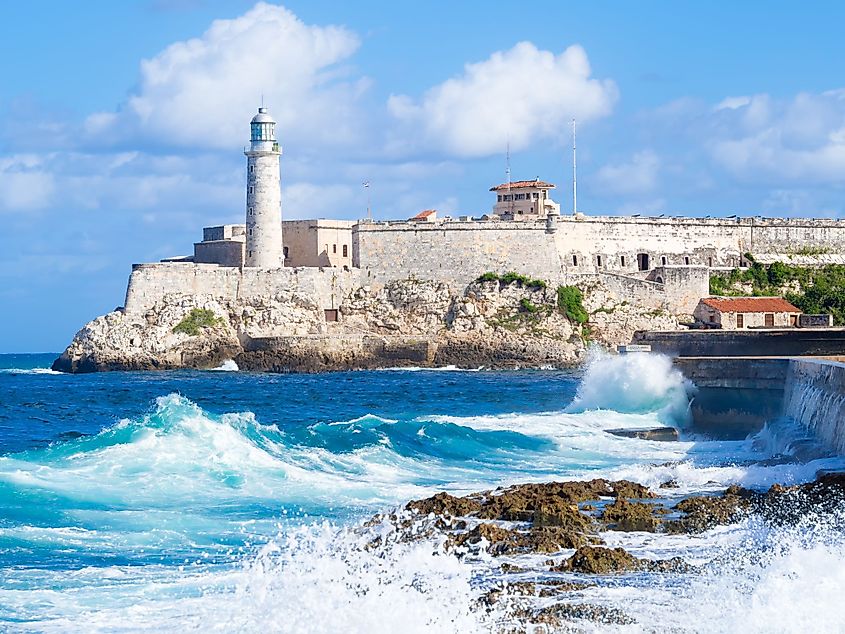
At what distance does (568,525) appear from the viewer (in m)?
14.1

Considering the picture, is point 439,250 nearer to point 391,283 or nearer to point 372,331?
point 391,283

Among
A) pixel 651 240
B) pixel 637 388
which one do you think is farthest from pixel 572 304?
pixel 637 388

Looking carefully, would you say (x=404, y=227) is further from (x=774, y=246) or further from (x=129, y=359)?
(x=774, y=246)

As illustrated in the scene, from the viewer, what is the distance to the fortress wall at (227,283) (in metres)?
48.9

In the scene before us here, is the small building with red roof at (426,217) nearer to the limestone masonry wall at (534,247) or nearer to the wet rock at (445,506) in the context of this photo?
the limestone masonry wall at (534,247)

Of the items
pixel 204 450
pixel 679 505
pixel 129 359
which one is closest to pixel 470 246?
pixel 129 359

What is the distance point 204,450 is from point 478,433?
6.23 metres

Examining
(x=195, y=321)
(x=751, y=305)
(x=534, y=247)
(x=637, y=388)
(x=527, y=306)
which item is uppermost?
(x=534, y=247)

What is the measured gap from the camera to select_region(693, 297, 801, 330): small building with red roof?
47375mm

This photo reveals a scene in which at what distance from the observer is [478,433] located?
82.6 feet

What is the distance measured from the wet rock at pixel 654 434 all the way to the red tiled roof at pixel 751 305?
23.7m

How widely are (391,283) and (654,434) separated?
92.3 feet

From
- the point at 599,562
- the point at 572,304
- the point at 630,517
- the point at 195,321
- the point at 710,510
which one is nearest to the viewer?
the point at 599,562

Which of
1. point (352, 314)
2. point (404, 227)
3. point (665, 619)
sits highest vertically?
point (404, 227)
